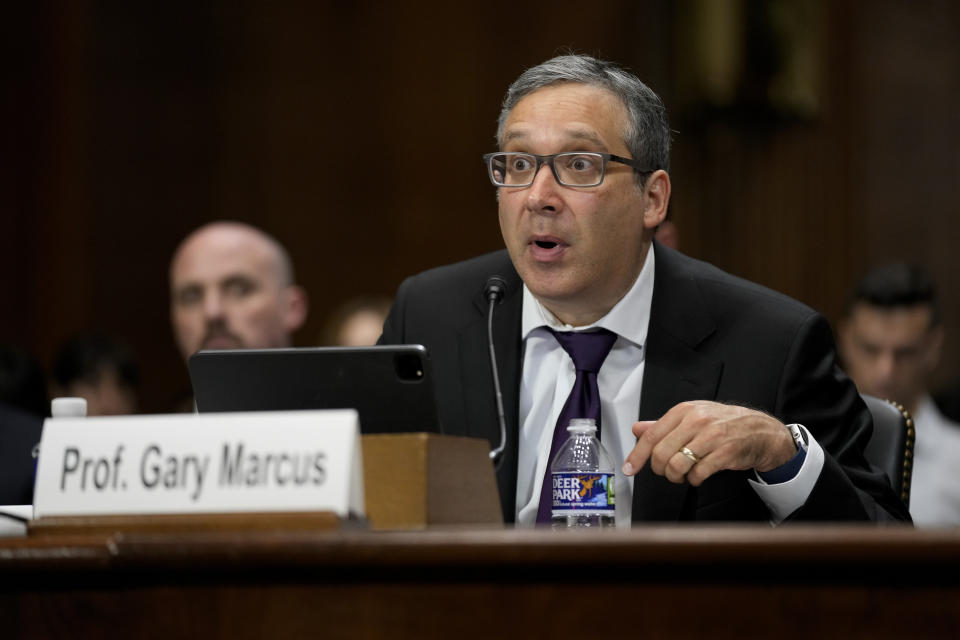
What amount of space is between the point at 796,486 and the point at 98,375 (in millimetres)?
3085

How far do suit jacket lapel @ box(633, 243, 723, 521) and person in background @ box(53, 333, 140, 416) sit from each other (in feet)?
8.48

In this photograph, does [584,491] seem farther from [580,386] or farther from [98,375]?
[98,375]

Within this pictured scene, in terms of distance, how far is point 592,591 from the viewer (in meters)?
1.15

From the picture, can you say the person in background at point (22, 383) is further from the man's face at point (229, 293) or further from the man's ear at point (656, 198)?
the man's ear at point (656, 198)

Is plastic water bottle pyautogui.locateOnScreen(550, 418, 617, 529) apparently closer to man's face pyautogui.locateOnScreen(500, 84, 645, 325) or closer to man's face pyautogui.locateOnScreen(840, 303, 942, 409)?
man's face pyautogui.locateOnScreen(500, 84, 645, 325)

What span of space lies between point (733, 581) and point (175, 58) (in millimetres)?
4865

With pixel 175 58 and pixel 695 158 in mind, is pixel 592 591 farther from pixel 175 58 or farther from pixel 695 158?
pixel 175 58

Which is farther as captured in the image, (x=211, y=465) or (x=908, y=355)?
(x=908, y=355)

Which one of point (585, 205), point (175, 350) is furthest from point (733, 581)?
point (175, 350)

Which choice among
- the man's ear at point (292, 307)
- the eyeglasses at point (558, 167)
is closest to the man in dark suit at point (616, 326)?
the eyeglasses at point (558, 167)

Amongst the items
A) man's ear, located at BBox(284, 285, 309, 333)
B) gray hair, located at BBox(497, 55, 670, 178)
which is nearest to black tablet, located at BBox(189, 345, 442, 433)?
gray hair, located at BBox(497, 55, 670, 178)

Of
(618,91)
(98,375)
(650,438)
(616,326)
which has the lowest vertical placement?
(98,375)

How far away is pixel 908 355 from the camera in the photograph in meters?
4.04

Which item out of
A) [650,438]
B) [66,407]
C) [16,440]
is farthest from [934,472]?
[66,407]
